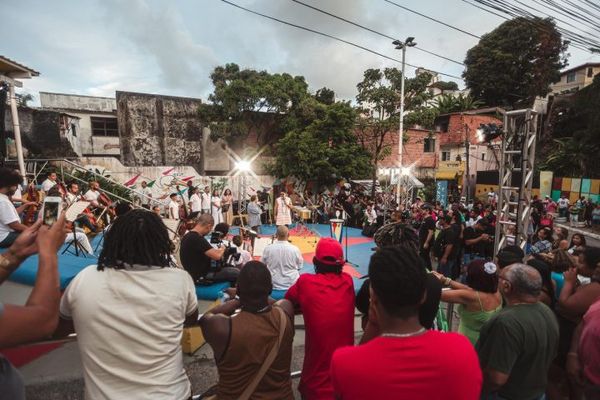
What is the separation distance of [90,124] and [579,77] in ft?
183

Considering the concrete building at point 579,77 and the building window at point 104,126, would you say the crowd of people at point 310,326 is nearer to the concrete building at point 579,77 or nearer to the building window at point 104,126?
the building window at point 104,126

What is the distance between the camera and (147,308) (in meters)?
1.57

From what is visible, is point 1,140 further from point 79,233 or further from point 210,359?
point 210,359

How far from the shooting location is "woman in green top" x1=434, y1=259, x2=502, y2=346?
99.2 inches

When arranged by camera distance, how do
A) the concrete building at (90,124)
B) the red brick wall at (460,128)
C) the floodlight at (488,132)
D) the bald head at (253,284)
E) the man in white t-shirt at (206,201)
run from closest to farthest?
the bald head at (253,284)
the floodlight at (488,132)
the man in white t-shirt at (206,201)
the concrete building at (90,124)
the red brick wall at (460,128)

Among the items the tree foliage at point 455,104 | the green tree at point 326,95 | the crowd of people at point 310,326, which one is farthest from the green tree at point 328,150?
the tree foliage at point 455,104

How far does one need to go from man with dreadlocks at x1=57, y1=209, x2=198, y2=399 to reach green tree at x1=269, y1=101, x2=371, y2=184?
17952 mm

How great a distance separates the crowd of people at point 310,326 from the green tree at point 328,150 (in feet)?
55.5

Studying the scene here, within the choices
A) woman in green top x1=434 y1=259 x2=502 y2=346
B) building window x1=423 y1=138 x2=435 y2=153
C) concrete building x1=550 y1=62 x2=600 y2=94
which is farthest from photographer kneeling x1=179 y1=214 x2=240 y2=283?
concrete building x1=550 y1=62 x2=600 y2=94

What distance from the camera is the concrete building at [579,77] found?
41531 mm

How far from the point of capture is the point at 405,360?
4.21 ft

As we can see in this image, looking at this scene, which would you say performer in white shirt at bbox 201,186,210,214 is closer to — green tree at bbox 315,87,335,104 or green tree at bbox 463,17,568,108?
green tree at bbox 315,87,335,104

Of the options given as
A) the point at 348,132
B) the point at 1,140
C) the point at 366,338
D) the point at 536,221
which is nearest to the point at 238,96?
the point at 348,132

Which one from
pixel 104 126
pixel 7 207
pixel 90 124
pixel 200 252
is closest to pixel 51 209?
pixel 200 252
